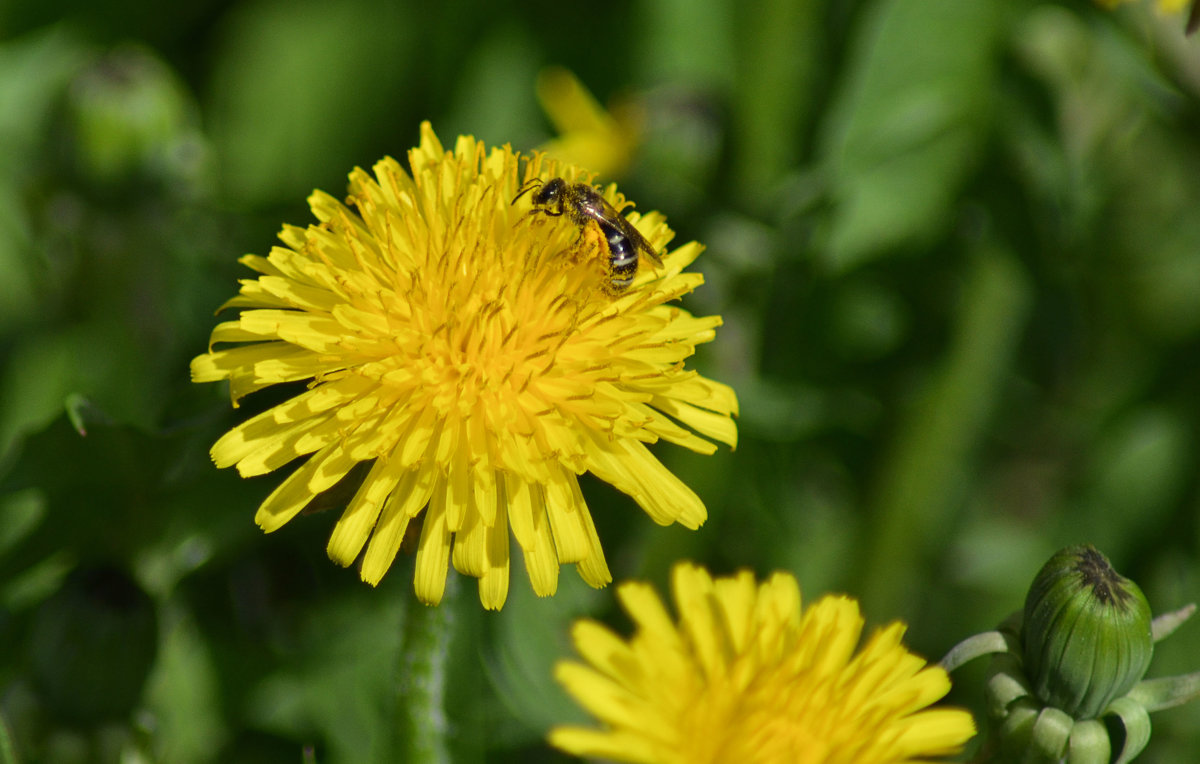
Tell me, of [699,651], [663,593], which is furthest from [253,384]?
[663,593]

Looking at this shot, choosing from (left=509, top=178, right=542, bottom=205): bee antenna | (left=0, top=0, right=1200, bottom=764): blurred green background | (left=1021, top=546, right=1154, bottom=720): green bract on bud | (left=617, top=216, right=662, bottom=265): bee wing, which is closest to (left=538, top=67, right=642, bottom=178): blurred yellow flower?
(left=0, top=0, right=1200, bottom=764): blurred green background

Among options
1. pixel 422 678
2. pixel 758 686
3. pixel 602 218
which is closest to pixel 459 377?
pixel 602 218

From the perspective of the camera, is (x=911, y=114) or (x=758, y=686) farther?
(x=911, y=114)

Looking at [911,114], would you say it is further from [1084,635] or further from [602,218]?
[1084,635]

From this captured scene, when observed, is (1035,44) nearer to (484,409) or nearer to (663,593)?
(663,593)

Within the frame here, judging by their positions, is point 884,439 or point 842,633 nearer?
point 842,633
